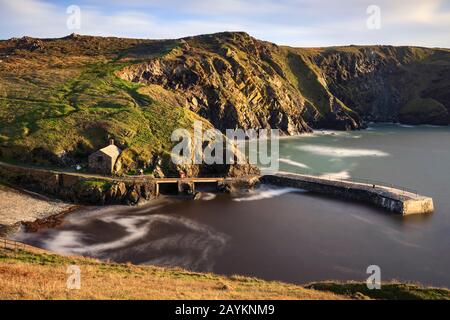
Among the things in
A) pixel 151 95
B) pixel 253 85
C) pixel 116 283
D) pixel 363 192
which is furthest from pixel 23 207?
pixel 253 85

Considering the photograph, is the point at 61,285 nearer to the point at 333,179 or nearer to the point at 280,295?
the point at 280,295

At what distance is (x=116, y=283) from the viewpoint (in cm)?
3111

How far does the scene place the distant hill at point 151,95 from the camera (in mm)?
74000

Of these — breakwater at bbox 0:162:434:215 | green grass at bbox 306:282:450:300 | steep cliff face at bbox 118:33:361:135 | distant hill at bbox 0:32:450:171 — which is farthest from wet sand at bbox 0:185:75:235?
steep cliff face at bbox 118:33:361:135

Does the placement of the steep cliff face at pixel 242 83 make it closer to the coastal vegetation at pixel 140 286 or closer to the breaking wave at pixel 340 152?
the breaking wave at pixel 340 152

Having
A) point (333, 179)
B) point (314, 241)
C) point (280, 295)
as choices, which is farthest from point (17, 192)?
point (333, 179)

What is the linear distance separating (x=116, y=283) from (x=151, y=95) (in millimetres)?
70189

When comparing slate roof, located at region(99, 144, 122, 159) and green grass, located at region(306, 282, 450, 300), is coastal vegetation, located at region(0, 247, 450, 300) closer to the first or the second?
green grass, located at region(306, 282, 450, 300)

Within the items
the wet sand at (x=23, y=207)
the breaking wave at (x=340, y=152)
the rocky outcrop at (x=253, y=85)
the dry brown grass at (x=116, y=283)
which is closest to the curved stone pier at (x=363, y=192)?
the breaking wave at (x=340, y=152)

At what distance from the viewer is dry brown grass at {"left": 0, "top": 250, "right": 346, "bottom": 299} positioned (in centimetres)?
2670

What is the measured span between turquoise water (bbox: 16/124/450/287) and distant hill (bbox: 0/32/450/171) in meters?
16.6

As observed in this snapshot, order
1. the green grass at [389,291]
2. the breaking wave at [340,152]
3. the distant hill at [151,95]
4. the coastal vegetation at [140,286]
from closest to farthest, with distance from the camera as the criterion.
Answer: the coastal vegetation at [140,286]
the green grass at [389,291]
the distant hill at [151,95]
the breaking wave at [340,152]

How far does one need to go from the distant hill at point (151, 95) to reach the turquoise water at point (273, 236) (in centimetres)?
1661

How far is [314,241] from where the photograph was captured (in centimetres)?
5150
